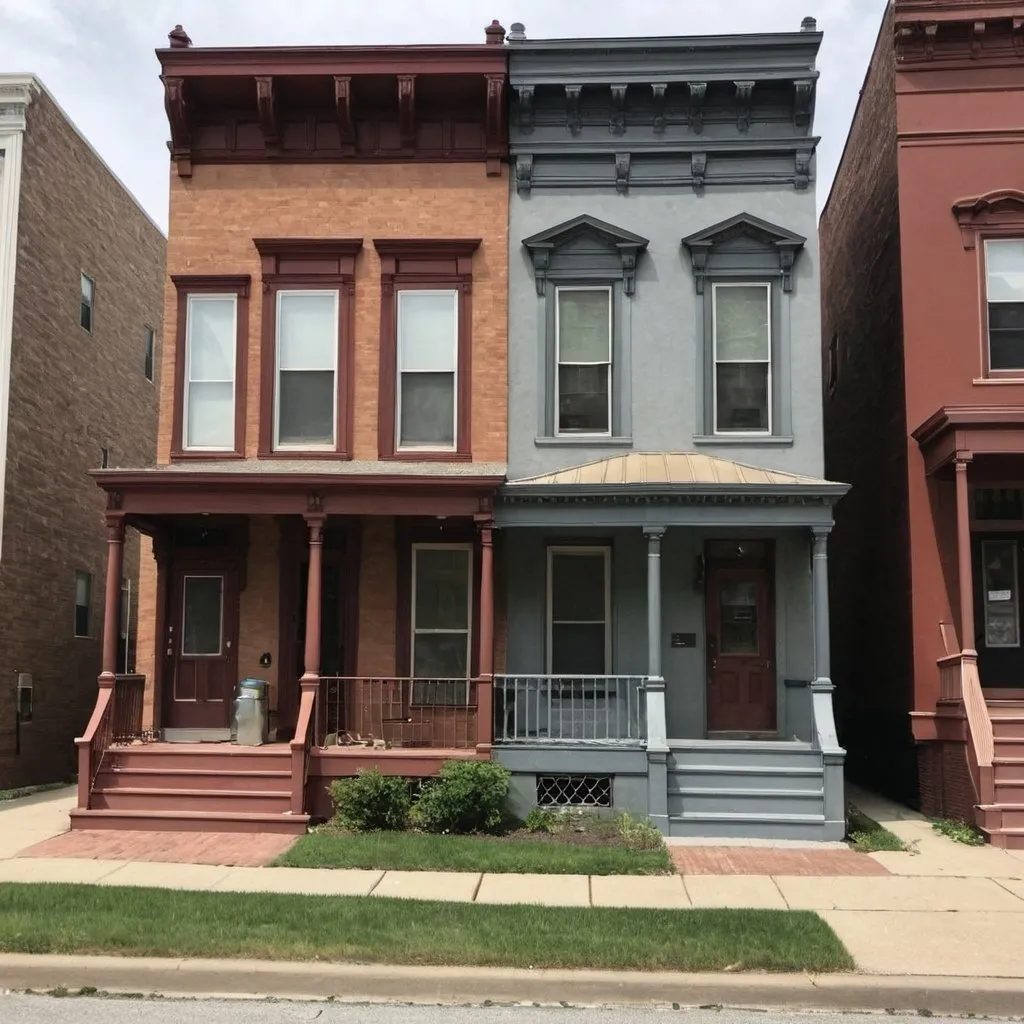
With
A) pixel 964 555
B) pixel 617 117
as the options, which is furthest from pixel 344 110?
pixel 964 555

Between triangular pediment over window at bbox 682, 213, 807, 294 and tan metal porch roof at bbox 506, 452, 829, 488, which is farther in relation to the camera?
triangular pediment over window at bbox 682, 213, 807, 294

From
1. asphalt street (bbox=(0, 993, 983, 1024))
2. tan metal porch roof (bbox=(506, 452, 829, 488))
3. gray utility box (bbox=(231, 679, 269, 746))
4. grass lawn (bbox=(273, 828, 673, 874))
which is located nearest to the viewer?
asphalt street (bbox=(0, 993, 983, 1024))

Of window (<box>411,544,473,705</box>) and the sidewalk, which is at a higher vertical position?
window (<box>411,544,473,705</box>)

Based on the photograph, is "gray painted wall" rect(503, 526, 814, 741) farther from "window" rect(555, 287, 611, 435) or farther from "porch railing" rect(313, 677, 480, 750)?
"window" rect(555, 287, 611, 435)

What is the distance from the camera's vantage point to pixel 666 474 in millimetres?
13234

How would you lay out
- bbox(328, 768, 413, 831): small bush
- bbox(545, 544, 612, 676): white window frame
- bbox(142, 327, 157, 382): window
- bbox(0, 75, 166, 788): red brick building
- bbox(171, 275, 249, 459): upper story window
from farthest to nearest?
bbox(142, 327, 157, 382): window → bbox(0, 75, 166, 788): red brick building → bbox(171, 275, 249, 459): upper story window → bbox(545, 544, 612, 676): white window frame → bbox(328, 768, 413, 831): small bush

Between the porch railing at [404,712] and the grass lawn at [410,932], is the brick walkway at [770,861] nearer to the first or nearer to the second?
the grass lawn at [410,932]

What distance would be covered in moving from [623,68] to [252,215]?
16.5 feet

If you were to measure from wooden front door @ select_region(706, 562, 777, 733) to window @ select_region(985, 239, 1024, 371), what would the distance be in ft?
12.6

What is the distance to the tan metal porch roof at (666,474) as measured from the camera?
12945mm

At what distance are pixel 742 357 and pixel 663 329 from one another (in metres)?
1.04

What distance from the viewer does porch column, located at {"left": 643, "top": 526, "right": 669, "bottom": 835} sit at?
12.3 metres

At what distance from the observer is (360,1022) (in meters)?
6.68

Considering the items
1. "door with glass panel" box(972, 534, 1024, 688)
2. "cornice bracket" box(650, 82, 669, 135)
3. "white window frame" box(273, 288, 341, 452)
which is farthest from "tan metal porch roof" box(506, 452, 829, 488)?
"cornice bracket" box(650, 82, 669, 135)
